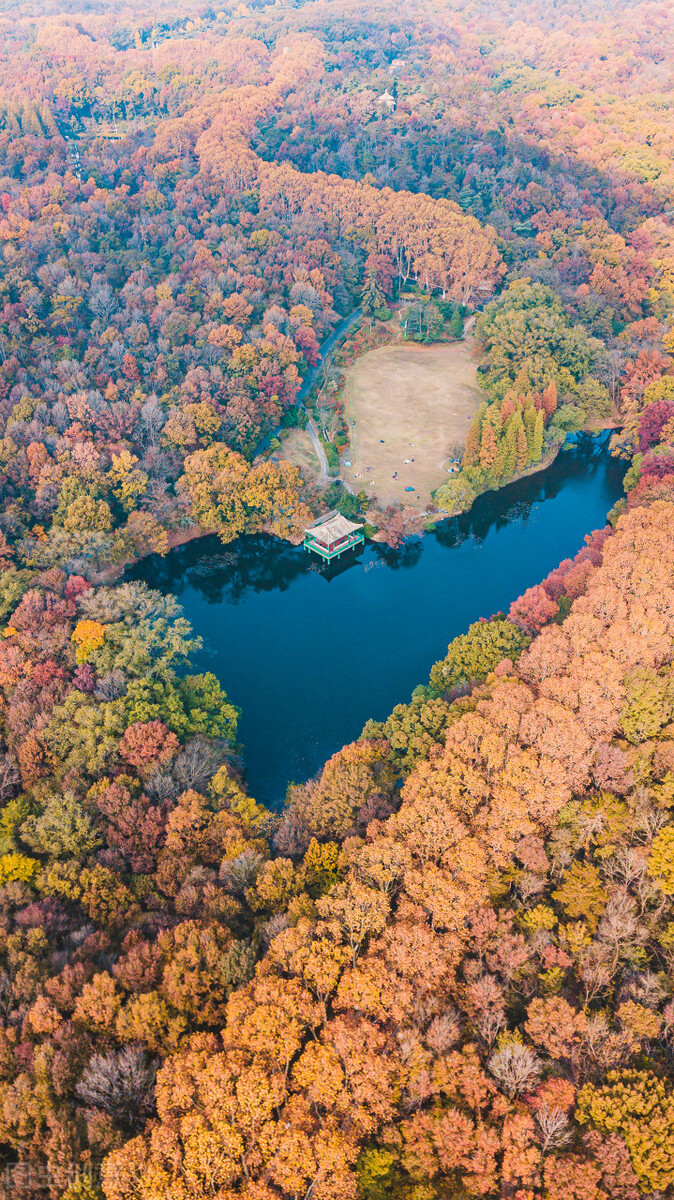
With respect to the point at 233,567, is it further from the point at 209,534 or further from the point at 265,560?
the point at 209,534

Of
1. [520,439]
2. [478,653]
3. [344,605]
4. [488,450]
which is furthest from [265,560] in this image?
[520,439]

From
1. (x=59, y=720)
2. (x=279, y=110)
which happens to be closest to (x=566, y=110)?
(x=279, y=110)

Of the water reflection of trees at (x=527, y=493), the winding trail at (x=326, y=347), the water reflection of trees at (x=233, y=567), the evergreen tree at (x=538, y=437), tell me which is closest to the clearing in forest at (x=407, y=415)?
the winding trail at (x=326, y=347)

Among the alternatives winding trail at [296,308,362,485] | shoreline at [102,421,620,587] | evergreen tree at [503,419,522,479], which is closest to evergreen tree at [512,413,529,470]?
evergreen tree at [503,419,522,479]

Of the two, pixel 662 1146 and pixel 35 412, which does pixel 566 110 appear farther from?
pixel 662 1146

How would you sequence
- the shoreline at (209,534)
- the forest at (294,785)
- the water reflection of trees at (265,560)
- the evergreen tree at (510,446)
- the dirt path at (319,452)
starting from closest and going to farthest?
the forest at (294,785), the shoreline at (209,534), the water reflection of trees at (265,560), the evergreen tree at (510,446), the dirt path at (319,452)

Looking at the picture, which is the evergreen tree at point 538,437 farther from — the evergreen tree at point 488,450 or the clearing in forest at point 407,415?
the clearing in forest at point 407,415

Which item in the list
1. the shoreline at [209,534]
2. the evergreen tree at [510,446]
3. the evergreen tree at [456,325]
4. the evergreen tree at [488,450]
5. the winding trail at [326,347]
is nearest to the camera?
the shoreline at [209,534]

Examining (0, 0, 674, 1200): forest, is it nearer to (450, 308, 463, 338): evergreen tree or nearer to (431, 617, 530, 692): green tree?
(431, 617, 530, 692): green tree
